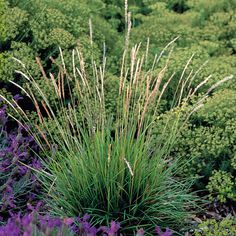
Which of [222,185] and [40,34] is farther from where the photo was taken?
[40,34]

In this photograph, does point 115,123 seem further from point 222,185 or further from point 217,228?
point 217,228

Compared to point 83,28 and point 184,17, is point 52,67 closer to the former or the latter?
point 83,28

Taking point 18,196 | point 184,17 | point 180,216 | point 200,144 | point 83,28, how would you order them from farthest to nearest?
point 184,17
point 83,28
point 200,144
point 18,196
point 180,216

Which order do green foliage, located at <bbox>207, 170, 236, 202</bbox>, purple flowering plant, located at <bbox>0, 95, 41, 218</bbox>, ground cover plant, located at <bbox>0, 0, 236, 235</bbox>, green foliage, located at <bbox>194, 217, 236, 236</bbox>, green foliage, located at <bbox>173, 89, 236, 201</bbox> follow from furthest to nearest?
green foliage, located at <bbox>173, 89, 236, 201</bbox>
green foliage, located at <bbox>207, 170, 236, 202</bbox>
purple flowering plant, located at <bbox>0, 95, 41, 218</bbox>
green foliage, located at <bbox>194, 217, 236, 236</bbox>
ground cover plant, located at <bbox>0, 0, 236, 235</bbox>

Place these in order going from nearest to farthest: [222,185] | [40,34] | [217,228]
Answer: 1. [217,228]
2. [222,185]
3. [40,34]

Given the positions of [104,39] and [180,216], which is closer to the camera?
[180,216]

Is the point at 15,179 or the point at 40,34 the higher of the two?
the point at 40,34

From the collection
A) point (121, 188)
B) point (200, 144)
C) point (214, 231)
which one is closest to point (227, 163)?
point (200, 144)

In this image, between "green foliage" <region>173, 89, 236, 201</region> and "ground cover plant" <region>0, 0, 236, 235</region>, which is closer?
"ground cover plant" <region>0, 0, 236, 235</region>

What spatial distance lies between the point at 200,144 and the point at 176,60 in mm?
992

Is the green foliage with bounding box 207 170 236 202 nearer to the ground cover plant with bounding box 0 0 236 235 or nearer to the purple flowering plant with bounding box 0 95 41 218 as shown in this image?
the ground cover plant with bounding box 0 0 236 235

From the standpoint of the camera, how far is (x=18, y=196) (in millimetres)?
4570

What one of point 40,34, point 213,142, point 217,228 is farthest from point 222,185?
point 40,34

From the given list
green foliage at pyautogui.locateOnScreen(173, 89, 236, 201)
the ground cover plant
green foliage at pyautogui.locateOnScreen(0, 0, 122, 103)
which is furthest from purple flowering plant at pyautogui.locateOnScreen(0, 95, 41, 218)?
green foliage at pyautogui.locateOnScreen(173, 89, 236, 201)
